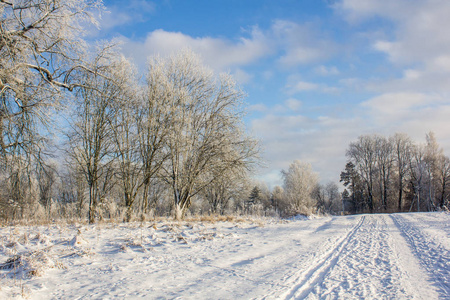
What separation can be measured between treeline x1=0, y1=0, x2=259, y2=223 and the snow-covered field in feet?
7.16

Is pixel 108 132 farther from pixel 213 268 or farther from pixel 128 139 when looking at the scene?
pixel 213 268

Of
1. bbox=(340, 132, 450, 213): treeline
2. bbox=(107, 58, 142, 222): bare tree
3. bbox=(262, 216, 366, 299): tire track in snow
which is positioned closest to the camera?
bbox=(262, 216, 366, 299): tire track in snow

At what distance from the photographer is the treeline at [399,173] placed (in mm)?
38469

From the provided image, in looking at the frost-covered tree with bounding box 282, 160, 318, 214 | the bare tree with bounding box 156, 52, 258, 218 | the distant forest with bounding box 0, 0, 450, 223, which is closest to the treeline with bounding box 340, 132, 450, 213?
the frost-covered tree with bounding box 282, 160, 318, 214

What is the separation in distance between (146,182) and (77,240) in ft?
23.9

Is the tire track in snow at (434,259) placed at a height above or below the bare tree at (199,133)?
below

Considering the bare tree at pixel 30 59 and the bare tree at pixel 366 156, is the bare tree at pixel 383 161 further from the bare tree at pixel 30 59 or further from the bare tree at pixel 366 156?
the bare tree at pixel 30 59

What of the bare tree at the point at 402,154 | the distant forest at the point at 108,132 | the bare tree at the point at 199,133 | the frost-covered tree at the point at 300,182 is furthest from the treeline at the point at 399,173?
the bare tree at the point at 199,133

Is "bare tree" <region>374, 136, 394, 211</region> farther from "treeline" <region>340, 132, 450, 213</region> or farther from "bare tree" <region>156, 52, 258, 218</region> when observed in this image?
"bare tree" <region>156, 52, 258, 218</region>

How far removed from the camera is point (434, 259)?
16.8ft

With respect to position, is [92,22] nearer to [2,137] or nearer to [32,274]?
[2,137]

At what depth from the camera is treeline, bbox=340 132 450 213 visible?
38.5 meters

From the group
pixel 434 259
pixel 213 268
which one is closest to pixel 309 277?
pixel 213 268

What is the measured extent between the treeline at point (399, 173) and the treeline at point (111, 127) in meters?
34.8
